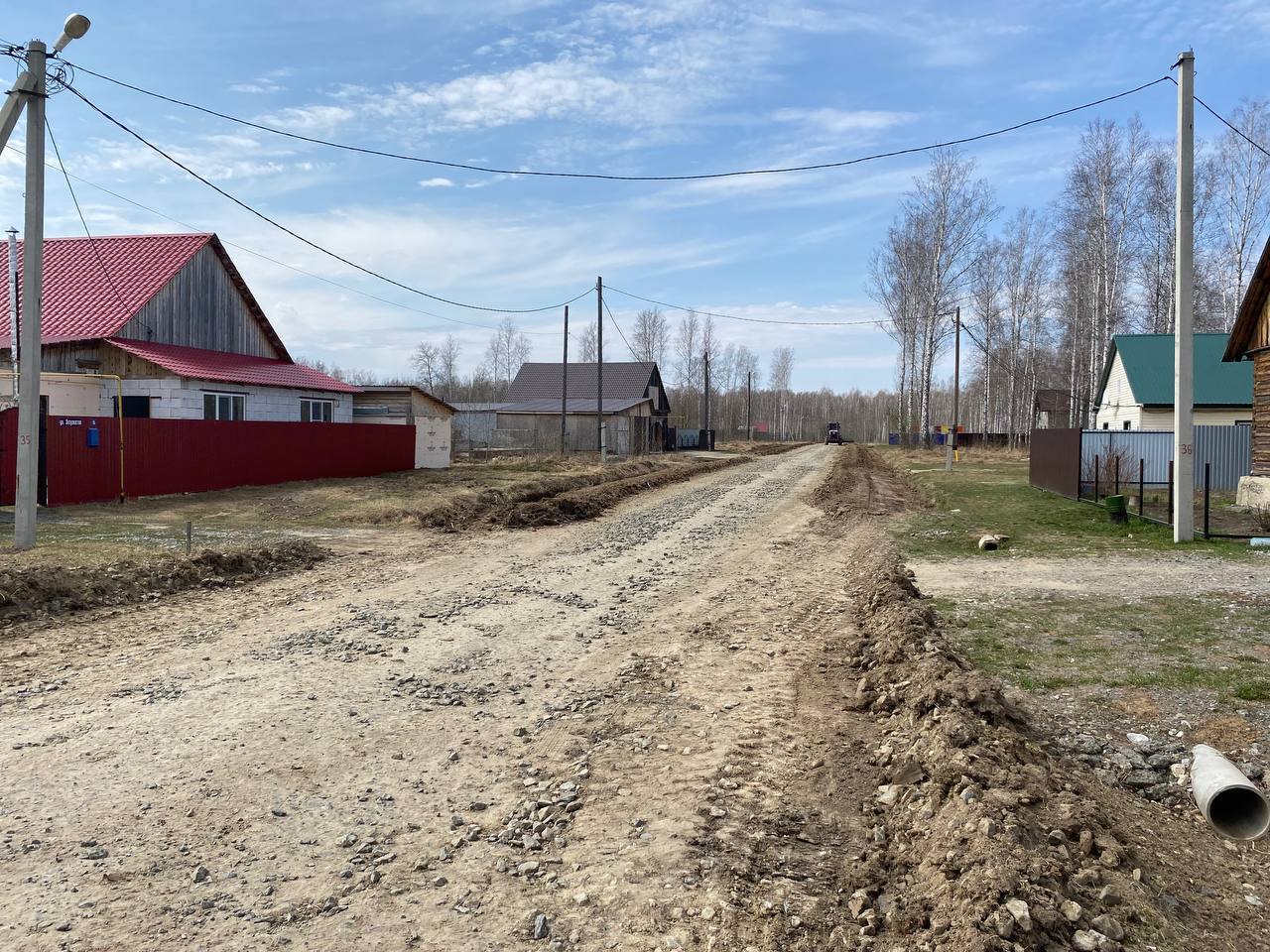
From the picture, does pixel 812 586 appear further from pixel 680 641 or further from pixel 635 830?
pixel 635 830

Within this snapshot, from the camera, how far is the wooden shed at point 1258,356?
18219 millimetres

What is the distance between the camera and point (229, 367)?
2641 cm

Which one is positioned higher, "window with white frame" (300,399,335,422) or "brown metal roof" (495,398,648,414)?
"brown metal roof" (495,398,648,414)

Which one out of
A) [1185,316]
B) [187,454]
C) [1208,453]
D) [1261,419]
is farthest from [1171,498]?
[187,454]

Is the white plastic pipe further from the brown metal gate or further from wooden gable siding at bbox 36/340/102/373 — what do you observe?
wooden gable siding at bbox 36/340/102/373

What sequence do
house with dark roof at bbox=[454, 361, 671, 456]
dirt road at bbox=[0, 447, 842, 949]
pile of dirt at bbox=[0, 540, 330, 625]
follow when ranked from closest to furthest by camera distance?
dirt road at bbox=[0, 447, 842, 949], pile of dirt at bbox=[0, 540, 330, 625], house with dark roof at bbox=[454, 361, 671, 456]

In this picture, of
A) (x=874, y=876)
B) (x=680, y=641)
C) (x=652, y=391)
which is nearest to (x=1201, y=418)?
(x=680, y=641)

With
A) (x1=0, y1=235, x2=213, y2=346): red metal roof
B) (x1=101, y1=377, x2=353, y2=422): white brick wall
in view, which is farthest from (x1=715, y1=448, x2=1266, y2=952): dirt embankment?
(x1=0, y1=235, x2=213, y2=346): red metal roof

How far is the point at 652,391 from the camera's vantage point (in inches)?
2542

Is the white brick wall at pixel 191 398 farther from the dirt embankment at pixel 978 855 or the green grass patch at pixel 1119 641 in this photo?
the dirt embankment at pixel 978 855

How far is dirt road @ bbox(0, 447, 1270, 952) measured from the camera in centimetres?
337

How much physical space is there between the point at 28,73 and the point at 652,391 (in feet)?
176

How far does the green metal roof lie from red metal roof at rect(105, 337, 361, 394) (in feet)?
94.5

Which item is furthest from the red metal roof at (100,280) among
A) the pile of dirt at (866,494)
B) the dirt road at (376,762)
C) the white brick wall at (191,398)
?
the pile of dirt at (866,494)
